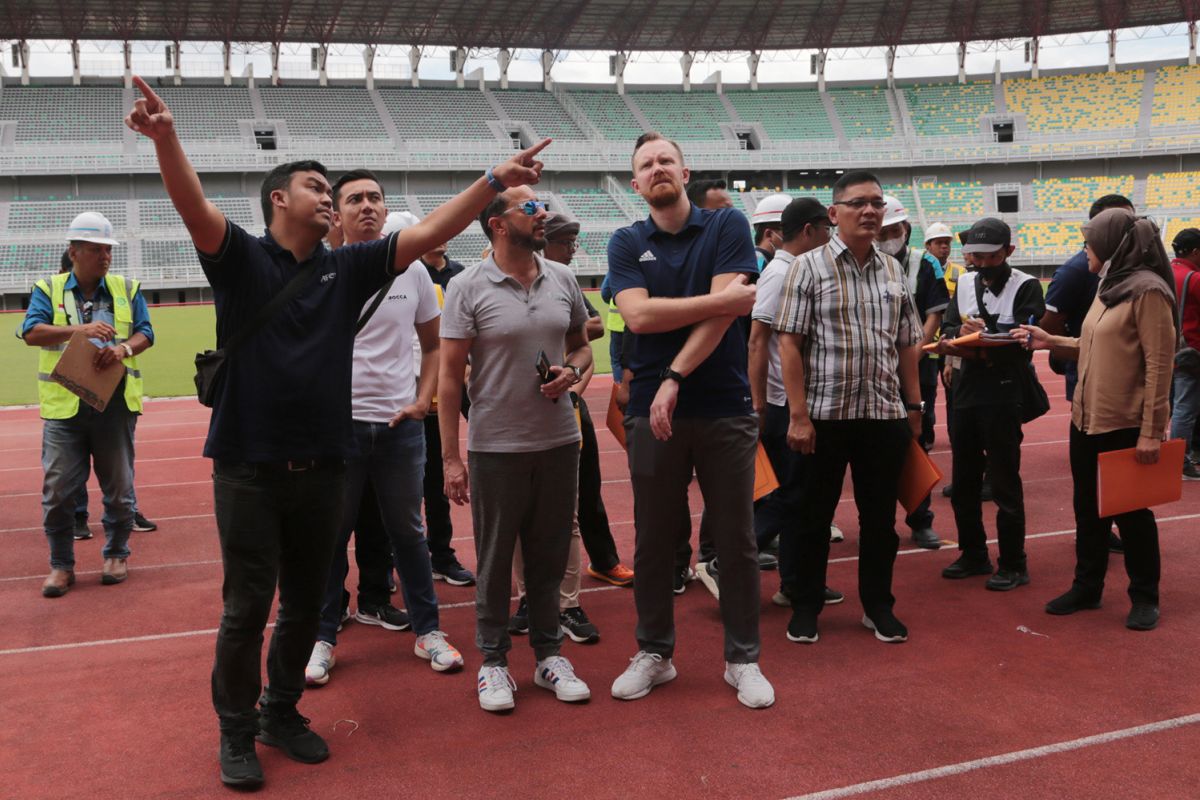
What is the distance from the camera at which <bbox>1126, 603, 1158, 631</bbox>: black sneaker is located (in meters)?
4.49

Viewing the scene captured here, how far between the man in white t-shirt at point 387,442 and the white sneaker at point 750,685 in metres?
1.22

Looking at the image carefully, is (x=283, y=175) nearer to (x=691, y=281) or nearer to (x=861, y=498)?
(x=691, y=281)

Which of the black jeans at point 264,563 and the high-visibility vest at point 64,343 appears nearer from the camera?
the black jeans at point 264,563

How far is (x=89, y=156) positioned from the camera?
4034 centimetres

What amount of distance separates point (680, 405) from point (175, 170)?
2010mm

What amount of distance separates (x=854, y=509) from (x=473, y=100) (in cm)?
4413

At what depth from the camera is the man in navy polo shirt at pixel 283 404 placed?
3197 millimetres

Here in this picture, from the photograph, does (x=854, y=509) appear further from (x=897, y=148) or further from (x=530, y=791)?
(x=897, y=148)

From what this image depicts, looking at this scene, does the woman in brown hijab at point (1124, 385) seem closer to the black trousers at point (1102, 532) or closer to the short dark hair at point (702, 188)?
the black trousers at point (1102, 532)

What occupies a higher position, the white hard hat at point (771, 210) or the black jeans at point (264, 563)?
the white hard hat at point (771, 210)

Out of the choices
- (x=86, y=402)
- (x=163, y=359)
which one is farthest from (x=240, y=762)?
(x=163, y=359)

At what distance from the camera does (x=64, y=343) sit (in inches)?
230

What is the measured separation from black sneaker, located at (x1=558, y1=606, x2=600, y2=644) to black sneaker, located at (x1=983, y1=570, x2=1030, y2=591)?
221 centimetres

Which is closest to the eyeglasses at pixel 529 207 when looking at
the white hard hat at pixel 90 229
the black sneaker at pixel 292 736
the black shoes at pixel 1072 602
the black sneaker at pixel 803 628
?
the black sneaker at pixel 292 736
